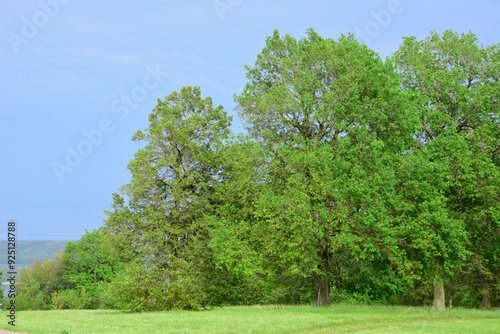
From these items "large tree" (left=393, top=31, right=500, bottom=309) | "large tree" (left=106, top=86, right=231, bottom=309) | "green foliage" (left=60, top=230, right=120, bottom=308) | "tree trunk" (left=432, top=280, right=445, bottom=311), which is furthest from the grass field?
"green foliage" (left=60, top=230, right=120, bottom=308)

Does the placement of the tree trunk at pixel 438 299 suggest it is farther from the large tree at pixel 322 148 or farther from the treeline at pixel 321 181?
the large tree at pixel 322 148

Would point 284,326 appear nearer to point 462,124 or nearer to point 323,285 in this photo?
point 323,285

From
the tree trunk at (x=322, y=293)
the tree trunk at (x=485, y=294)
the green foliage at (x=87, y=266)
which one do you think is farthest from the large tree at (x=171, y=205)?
the green foliage at (x=87, y=266)

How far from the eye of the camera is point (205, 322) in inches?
853

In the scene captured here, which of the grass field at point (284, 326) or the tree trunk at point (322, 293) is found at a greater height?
the tree trunk at point (322, 293)

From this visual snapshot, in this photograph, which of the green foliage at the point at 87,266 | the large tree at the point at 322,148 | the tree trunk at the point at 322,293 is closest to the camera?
the large tree at the point at 322,148

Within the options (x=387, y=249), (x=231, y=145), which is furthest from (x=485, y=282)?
(x=231, y=145)

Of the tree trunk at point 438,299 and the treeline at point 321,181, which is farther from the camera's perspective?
the tree trunk at point 438,299

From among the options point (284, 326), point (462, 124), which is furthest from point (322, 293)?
point (462, 124)

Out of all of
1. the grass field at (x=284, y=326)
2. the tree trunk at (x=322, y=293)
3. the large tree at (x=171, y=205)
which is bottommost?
the grass field at (x=284, y=326)

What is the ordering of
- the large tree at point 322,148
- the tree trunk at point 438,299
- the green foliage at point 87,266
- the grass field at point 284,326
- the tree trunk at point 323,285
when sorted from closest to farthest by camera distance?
the grass field at point 284,326 → the large tree at point 322,148 → the tree trunk at point 323,285 → the tree trunk at point 438,299 → the green foliage at point 87,266

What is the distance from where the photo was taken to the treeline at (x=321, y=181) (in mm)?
27688

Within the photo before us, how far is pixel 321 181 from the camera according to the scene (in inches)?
1062

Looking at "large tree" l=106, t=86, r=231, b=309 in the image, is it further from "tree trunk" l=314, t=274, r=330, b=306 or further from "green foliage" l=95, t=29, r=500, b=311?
"tree trunk" l=314, t=274, r=330, b=306
